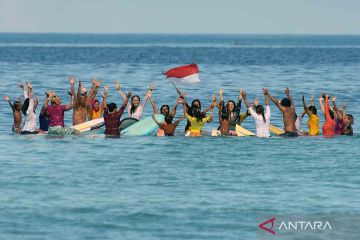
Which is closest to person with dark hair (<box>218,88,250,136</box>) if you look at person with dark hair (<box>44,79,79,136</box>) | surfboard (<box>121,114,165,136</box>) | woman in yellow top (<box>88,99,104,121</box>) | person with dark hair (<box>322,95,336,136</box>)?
surfboard (<box>121,114,165,136</box>)

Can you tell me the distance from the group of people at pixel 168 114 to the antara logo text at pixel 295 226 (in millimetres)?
12647

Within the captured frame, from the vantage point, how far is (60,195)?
1188 inches

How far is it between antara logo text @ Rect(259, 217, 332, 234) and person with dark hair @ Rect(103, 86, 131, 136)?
13.3 meters

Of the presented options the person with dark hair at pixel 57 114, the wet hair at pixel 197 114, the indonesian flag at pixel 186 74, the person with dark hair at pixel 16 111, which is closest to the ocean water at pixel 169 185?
the person with dark hair at pixel 57 114

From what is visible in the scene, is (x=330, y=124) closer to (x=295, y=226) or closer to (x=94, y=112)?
(x=94, y=112)

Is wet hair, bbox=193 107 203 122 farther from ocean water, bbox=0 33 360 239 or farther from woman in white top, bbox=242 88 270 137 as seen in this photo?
woman in white top, bbox=242 88 270 137

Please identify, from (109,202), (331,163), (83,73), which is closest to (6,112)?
(331,163)

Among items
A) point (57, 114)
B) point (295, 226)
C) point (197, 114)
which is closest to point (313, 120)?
point (197, 114)

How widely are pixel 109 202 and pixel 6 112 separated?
89.5 feet

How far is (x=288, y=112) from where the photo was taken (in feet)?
132

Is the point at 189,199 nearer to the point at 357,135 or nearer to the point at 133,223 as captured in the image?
the point at 133,223

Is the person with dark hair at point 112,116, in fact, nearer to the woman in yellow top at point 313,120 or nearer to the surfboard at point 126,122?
the surfboard at point 126,122

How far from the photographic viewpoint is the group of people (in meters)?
39.7

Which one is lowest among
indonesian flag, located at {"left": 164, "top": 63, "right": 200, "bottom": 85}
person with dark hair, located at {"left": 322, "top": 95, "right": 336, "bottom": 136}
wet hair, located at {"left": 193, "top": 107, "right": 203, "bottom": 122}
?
person with dark hair, located at {"left": 322, "top": 95, "right": 336, "bottom": 136}
